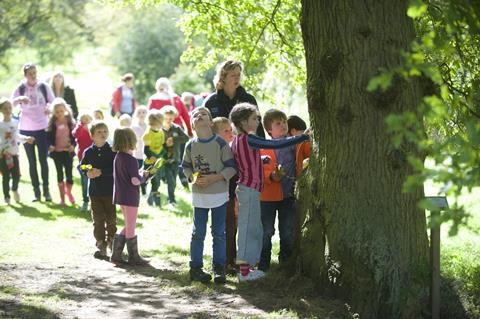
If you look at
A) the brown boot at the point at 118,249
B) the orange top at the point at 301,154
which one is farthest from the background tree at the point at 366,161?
the brown boot at the point at 118,249

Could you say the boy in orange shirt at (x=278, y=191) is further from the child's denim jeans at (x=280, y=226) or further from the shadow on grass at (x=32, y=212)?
the shadow on grass at (x=32, y=212)

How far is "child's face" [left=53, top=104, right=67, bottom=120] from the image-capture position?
43.1ft

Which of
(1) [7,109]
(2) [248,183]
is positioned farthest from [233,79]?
(1) [7,109]

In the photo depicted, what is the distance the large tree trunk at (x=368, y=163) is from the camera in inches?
263

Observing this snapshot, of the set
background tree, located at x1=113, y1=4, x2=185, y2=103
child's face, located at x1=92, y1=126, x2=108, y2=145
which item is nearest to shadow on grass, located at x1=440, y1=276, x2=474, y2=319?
child's face, located at x1=92, y1=126, x2=108, y2=145

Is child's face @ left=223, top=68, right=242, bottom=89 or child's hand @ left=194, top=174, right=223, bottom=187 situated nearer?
child's hand @ left=194, top=174, right=223, bottom=187

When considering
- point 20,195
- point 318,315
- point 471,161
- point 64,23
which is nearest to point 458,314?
point 318,315

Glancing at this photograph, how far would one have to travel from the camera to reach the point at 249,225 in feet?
25.4

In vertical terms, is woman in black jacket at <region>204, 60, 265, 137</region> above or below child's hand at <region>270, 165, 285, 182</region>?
above

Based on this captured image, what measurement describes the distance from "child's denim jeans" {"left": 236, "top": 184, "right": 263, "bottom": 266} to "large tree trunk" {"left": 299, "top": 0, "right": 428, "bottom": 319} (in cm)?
100

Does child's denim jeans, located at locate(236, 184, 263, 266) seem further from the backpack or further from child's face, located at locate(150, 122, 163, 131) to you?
the backpack

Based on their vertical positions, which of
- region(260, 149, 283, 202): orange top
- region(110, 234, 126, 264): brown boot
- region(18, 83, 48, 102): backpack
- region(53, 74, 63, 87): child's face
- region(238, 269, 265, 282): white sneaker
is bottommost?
region(238, 269, 265, 282): white sneaker

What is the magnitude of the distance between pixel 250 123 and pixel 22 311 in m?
2.72

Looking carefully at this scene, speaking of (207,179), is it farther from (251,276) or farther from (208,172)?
(251,276)
